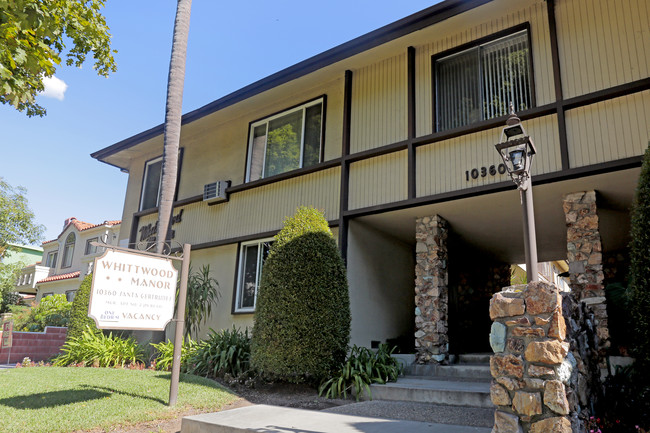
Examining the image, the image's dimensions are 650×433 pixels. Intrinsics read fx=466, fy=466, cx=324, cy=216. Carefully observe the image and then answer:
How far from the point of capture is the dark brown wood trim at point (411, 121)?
7.77 m

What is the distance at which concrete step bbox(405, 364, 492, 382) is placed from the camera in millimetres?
6551

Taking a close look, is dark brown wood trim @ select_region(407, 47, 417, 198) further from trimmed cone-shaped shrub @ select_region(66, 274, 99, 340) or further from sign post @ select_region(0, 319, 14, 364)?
sign post @ select_region(0, 319, 14, 364)

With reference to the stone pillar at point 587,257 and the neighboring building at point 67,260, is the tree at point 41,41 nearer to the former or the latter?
the stone pillar at point 587,257

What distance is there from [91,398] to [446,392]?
4365 millimetres

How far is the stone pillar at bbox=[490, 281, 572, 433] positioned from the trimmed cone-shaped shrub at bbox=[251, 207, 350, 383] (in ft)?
10.9

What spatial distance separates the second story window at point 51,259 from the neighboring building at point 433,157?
23046 millimetres

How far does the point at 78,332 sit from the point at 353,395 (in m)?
6.41

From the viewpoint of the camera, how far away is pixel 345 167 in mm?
8695

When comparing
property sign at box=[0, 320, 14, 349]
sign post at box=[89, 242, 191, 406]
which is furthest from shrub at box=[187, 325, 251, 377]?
property sign at box=[0, 320, 14, 349]

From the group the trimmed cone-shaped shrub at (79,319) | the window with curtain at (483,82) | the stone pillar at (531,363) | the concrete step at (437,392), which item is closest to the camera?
the stone pillar at (531,363)

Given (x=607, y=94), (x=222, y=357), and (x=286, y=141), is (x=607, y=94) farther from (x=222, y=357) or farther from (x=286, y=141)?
(x=222, y=357)

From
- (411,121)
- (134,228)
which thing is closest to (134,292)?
(411,121)

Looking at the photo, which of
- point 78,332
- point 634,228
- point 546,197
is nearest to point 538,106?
point 546,197

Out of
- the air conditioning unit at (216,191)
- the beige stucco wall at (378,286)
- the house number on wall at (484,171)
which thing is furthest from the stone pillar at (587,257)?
the air conditioning unit at (216,191)
